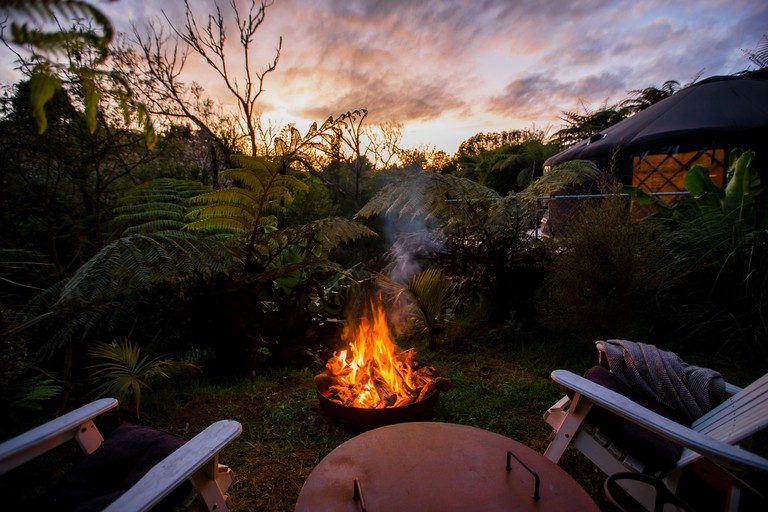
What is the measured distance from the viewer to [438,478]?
148cm

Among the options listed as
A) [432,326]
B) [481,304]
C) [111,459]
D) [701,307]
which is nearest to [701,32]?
[701,307]

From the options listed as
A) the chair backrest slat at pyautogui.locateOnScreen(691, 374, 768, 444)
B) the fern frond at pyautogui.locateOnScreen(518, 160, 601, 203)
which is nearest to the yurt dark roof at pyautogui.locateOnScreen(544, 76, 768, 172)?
the fern frond at pyautogui.locateOnScreen(518, 160, 601, 203)

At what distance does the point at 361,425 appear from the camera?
2576mm

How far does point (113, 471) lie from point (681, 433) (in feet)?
7.81

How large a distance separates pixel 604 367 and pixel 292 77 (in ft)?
31.5

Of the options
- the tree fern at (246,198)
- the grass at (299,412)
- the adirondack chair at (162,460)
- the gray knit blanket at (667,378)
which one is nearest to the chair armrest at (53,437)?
the adirondack chair at (162,460)

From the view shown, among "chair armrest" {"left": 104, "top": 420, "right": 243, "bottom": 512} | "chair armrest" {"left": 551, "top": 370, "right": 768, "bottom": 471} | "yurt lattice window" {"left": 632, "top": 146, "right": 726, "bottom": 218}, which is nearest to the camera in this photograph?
"chair armrest" {"left": 104, "top": 420, "right": 243, "bottom": 512}

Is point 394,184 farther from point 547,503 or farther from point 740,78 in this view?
point 740,78

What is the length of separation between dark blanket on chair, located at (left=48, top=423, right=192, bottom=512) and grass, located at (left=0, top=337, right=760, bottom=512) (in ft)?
2.09

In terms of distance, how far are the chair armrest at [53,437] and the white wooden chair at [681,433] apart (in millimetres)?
2267

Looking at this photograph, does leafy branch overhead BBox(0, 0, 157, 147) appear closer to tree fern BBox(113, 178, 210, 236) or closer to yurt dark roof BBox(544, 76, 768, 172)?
tree fern BBox(113, 178, 210, 236)

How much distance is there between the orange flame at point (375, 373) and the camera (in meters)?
2.72

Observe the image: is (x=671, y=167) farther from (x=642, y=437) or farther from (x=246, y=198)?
(x=246, y=198)

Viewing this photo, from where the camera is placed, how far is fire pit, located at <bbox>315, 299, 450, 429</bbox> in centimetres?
255
